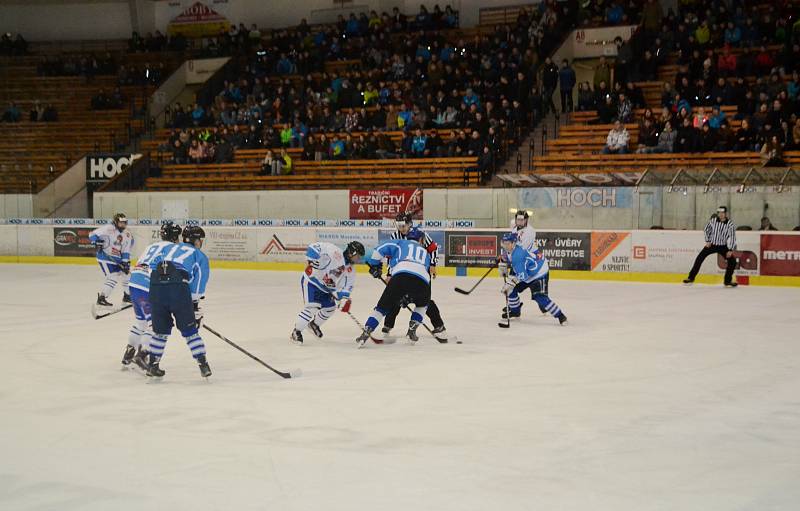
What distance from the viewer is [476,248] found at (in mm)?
17891

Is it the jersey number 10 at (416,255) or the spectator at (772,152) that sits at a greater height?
the spectator at (772,152)

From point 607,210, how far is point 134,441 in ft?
41.1

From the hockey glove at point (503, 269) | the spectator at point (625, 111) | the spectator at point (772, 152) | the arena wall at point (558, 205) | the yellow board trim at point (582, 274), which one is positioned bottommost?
the yellow board trim at point (582, 274)

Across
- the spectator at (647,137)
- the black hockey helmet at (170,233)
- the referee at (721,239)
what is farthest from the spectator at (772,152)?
the black hockey helmet at (170,233)

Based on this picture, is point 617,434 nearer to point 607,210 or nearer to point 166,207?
point 607,210

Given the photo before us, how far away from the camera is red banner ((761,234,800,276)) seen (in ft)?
51.1

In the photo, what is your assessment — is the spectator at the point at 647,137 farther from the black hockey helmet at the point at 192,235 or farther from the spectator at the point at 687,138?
the black hockey helmet at the point at 192,235

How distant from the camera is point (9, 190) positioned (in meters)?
22.5

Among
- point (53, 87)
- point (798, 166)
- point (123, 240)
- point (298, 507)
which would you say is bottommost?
point (298, 507)

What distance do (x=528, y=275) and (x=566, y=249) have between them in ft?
20.6

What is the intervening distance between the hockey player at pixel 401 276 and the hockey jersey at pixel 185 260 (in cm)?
219

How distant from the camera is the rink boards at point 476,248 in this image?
1595 cm

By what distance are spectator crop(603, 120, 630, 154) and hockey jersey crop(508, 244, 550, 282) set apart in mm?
8989

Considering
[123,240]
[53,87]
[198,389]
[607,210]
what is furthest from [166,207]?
[198,389]
